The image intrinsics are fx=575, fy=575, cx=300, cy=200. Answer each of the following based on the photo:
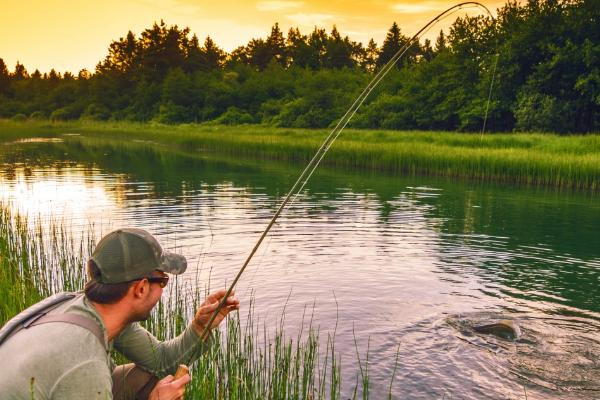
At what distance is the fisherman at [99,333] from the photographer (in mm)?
2447

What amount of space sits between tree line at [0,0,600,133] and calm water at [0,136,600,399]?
11.7ft

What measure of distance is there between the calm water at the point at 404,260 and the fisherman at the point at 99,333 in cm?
307

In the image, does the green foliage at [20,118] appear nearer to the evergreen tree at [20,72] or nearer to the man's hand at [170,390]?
the evergreen tree at [20,72]

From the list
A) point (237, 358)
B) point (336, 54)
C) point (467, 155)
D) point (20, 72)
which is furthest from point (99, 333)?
point (20, 72)

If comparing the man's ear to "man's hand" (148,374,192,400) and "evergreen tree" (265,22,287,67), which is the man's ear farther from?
"evergreen tree" (265,22,287,67)

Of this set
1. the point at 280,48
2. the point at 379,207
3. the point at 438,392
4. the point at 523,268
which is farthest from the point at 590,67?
the point at 280,48

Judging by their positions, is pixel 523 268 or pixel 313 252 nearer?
pixel 523 268

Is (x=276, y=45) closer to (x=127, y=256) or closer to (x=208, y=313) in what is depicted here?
(x=208, y=313)

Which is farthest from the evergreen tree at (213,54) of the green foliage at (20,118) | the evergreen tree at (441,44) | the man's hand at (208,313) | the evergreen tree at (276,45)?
the man's hand at (208,313)

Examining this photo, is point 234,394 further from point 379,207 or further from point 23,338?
point 379,207

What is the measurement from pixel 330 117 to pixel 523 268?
49630 millimetres

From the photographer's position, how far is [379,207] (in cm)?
1794

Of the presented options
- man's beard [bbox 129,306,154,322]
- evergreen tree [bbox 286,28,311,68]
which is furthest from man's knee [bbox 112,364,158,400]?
evergreen tree [bbox 286,28,311,68]

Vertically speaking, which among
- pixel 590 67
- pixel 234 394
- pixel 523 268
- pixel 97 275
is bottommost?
pixel 523 268
